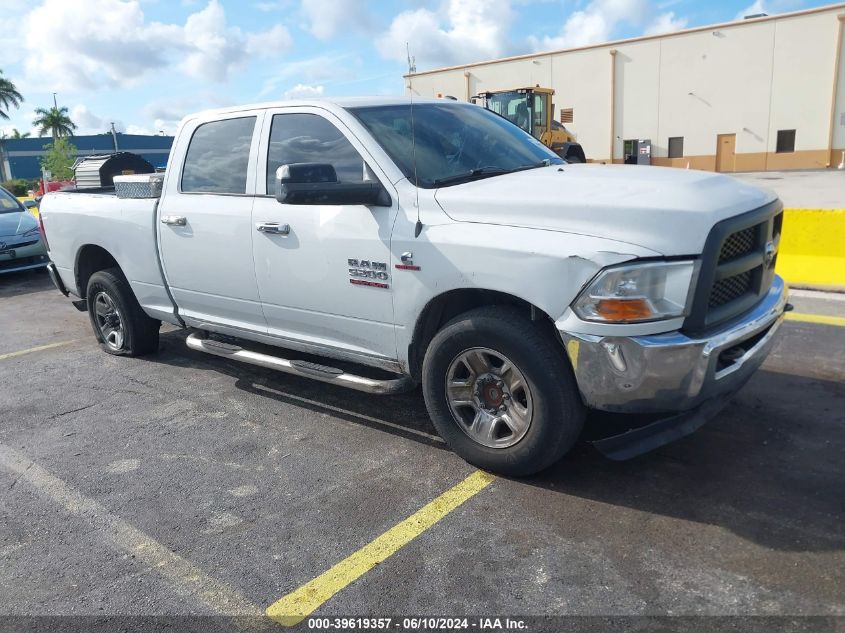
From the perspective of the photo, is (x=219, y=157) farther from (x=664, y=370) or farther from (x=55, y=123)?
(x=55, y=123)

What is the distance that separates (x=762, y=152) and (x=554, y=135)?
14.4 metres

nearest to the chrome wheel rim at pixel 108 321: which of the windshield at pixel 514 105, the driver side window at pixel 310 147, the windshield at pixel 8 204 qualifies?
the driver side window at pixel 310 147

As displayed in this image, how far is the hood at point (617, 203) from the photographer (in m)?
2.94

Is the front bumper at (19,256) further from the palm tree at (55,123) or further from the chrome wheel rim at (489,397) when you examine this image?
the palm tree at (55,123)

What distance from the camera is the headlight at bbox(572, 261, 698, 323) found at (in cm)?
290

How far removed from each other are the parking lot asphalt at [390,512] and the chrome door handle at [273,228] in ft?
4.10

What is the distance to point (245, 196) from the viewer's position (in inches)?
177

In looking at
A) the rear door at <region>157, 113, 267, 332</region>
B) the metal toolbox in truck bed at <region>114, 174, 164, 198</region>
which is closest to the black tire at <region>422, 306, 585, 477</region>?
the rear door at <region>157, 113, 267, 332</region>

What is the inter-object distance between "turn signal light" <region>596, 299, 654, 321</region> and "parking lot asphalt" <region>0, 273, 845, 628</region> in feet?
3.14

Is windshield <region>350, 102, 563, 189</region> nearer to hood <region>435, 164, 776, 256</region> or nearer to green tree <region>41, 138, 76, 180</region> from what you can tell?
hood <region>435, 164, 776, 256</region>

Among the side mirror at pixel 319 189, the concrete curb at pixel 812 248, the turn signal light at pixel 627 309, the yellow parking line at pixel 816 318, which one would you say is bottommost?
the yellow parking line at pixel 816 318

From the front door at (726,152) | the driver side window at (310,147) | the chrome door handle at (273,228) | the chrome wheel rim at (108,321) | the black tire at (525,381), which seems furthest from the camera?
the front door at (726,152)

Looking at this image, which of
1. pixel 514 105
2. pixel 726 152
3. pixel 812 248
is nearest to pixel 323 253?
pixel 812 248

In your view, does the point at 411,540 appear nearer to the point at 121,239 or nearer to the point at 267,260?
the point at 267,260
